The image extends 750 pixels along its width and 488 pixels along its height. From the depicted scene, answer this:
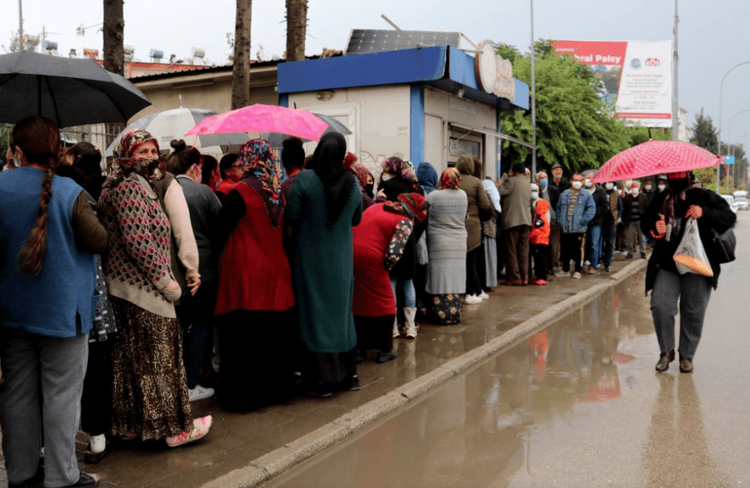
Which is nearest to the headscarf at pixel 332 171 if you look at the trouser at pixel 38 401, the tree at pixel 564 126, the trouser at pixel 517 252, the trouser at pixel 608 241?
the trouser at pixel 38 401

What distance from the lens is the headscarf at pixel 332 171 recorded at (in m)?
5.56

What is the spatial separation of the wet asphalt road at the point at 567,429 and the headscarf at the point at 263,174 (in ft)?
5.80

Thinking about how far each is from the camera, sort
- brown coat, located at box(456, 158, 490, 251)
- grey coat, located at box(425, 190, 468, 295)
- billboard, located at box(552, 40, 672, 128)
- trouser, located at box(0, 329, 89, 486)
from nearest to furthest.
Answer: trouser, located at box(0, 329, 89, 486), grey coat, located at box(425, 190, 468, 295), brown coat, located at box(456, 158, 490, 251), billboard, located at box(552, 40, 672, 128)

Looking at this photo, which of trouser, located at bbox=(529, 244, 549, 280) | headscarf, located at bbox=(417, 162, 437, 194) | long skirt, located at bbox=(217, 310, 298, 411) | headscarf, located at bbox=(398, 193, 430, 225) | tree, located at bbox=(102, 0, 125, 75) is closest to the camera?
long skirt, located at bbox=(217, 310, 298, 411)

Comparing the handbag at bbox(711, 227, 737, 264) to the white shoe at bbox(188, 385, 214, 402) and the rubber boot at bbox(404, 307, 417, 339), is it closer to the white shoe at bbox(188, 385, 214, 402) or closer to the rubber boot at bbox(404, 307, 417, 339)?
the rubber boot at bbox(404, 307, 417, 339)

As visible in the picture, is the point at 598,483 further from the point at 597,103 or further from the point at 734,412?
the point at 597,103

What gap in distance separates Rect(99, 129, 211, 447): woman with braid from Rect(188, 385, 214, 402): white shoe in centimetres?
124

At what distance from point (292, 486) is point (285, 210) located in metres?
2.15

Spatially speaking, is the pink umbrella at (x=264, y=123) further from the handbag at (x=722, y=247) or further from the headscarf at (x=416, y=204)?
the handbag at (x=722, y=247)

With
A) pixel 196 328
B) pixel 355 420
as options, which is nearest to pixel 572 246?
pixel 355 420

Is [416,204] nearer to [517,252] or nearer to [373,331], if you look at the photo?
[373,331]

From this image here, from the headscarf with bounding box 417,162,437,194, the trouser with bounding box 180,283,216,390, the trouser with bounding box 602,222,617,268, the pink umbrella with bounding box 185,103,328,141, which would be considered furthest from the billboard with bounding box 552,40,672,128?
the trouser with bounding box 180,283,216,390

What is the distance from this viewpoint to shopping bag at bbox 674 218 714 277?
6.38m

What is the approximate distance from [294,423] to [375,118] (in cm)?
825
